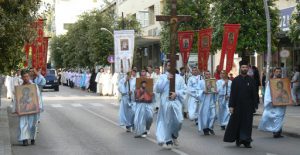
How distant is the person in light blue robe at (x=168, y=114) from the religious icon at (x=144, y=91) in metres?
2.60

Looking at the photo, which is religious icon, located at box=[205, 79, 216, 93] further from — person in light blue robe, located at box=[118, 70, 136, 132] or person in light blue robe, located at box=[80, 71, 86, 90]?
person in light blue robe, located at box=[80, 71, 86, 90]

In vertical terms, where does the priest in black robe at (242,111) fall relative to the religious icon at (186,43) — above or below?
below

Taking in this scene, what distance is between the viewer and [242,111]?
14.0 metres

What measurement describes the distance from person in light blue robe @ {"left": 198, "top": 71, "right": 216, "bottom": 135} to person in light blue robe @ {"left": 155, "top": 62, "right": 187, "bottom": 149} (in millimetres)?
3088

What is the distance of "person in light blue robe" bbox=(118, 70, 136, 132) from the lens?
18.1 metres

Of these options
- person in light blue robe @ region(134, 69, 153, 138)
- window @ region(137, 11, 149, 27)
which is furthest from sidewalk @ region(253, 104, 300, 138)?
window @ region(137, 11, 149, 27)

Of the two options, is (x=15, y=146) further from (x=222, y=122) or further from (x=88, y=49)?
(x=88, y=49)

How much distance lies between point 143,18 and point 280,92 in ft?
150

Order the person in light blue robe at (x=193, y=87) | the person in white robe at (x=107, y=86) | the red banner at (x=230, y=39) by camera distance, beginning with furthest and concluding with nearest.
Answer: the person in white robe at (x=107, y=86) < the red banner at (x=230, y=39) < the person in light blue robe at (x=193, y=87)

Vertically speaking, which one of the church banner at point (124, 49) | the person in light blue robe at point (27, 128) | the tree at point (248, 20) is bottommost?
the person in light blue robe at point (27, 128)

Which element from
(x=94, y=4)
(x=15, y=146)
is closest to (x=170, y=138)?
(x=15, y=146)

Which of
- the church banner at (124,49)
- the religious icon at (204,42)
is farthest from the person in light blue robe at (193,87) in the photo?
the religious icon at (204,42)

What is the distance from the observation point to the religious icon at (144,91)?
1659cm

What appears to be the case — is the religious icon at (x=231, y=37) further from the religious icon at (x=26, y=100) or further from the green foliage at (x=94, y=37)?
the green foliage at (x=94, y=37)
